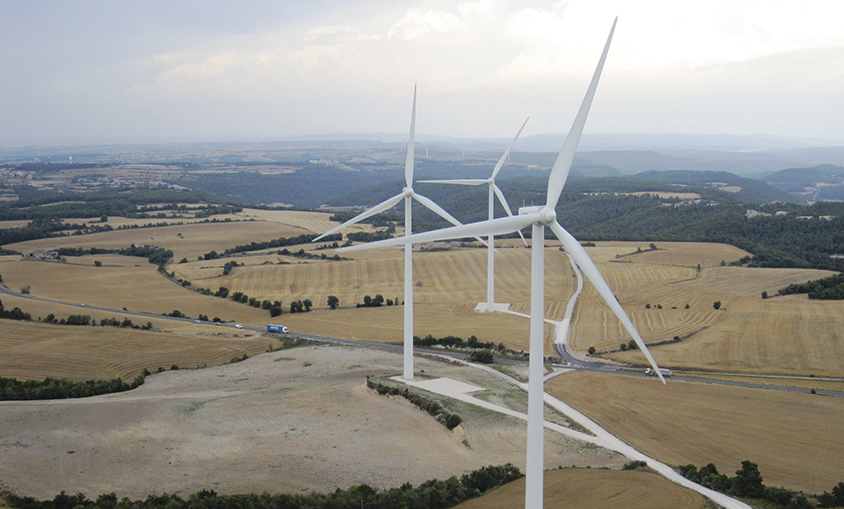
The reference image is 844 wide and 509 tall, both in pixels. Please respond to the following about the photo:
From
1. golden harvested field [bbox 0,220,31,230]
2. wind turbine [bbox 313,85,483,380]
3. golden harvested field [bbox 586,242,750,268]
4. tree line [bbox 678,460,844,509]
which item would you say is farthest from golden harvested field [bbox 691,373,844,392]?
golden harvested field [bbox 0,220,31,230]

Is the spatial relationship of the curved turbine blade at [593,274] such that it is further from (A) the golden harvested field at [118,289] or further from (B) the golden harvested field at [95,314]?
(A) the golden harvested field at [118,289]

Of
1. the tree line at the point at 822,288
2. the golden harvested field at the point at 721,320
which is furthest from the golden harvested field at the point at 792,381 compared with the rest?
the tree line at the point at 822,288

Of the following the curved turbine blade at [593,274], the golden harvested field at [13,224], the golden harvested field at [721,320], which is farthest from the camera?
the golden harvested field at [13,224]

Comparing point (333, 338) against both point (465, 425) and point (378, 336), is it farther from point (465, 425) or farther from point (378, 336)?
point (465, 425)

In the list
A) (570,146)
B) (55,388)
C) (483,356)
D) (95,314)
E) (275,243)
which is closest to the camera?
(570,146)

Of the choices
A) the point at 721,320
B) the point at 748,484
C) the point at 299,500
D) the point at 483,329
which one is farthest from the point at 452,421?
the point at 721,320

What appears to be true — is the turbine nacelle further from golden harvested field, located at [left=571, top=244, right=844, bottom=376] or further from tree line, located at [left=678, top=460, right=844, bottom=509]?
golden harvested field, located at [left=571, top=244, right=844, bottom=376]

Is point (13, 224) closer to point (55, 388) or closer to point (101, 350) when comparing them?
point (101, 350)
